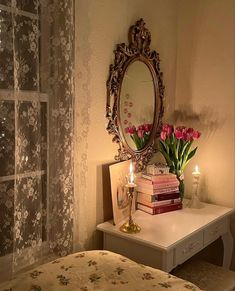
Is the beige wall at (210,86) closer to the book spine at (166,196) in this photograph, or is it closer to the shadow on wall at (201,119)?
the shadow on wall at (201,119)

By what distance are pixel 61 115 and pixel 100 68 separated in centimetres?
46

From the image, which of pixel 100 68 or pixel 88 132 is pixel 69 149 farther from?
pixel 100 68

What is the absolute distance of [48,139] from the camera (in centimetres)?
146

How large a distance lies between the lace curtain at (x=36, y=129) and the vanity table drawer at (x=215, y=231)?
2.67 ft

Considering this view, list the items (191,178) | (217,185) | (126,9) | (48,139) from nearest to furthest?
(48,139) < (126,9) < (217,185) < (191,178)

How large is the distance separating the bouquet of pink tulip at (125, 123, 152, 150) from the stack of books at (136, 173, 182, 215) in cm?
22

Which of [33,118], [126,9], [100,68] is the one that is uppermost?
[126,9]

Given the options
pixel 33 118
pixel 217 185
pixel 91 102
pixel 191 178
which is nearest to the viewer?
pixel 33 118

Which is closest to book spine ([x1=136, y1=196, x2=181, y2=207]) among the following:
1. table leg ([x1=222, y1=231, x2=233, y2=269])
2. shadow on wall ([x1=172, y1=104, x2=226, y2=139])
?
table leg ([x1=222, y1=231, x2=233, y2=269])

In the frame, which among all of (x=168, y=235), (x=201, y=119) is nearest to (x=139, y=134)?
(x=201, y=119)

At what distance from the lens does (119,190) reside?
1.88 metres

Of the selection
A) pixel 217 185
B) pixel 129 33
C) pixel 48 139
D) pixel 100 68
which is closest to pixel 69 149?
pixel 48 139

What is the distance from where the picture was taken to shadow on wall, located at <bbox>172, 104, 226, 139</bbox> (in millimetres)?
2307

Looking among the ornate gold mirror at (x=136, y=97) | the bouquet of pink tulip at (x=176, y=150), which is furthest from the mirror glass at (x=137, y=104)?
the bouquet of pink tulip at (x=176, y=150)
